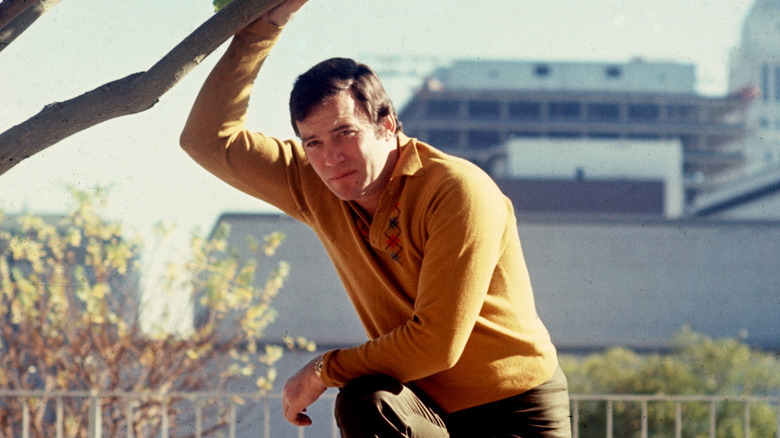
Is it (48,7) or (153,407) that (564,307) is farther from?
(48,7)

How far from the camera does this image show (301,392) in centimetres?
159

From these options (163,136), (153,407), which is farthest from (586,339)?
(163,136)

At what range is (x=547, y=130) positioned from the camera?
46.7 metres

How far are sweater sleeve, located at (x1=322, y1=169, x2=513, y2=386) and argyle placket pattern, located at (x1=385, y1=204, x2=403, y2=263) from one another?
0.28ft

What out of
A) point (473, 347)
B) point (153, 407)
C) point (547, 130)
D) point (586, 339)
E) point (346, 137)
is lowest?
point (586, 339)

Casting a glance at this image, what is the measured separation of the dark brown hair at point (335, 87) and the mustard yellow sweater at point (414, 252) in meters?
0.12

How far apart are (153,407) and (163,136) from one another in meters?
2.95

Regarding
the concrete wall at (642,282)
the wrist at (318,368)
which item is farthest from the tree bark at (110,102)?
the concrete wall at (642,282)

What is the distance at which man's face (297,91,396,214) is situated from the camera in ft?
5.11

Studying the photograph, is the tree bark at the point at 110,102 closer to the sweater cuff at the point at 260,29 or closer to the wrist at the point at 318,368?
the sweater cuff at the point at 260,29

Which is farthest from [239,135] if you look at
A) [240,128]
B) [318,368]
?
[318,368]

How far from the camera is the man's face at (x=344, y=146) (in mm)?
1559

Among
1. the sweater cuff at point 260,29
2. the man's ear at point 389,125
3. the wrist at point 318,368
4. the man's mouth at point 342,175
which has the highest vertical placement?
the sweater cuff at point 260,29

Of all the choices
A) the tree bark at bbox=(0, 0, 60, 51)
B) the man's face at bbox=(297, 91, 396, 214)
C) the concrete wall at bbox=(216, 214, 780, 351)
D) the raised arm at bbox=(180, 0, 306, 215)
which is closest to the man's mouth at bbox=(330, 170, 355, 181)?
the man's face at bbox=(297, 91, 396, 214)
